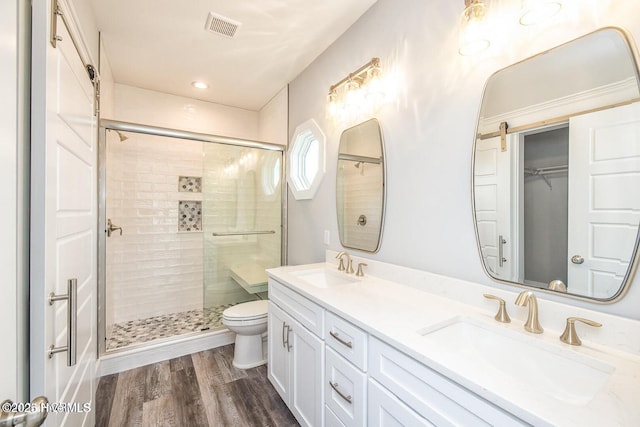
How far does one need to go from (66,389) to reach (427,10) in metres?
2.30

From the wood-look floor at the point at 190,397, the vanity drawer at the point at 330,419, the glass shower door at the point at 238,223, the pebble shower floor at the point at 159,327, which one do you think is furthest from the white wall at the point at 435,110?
the pebble shower floor at the point at 159,327

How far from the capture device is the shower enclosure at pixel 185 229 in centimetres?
268

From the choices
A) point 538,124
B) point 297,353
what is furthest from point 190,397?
point 538,124

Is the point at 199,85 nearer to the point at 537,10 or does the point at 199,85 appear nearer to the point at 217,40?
the point at 217,40

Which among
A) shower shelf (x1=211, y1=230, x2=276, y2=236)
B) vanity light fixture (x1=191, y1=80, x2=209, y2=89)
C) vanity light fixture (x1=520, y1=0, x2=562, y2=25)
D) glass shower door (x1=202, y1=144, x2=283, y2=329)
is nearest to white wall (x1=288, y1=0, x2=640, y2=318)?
vanity light fixture (x1=520, y1=0, x2=562, y2=25)

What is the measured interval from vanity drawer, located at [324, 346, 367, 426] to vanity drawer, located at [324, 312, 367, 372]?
0.03 metres

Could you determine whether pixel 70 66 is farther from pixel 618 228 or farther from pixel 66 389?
pixel 618 228

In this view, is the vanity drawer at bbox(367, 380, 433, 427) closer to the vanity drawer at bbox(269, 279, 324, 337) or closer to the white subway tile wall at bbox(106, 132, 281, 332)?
the vanity drawer at bbox(269, 279, 324, 337)

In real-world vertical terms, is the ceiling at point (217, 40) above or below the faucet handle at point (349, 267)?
above

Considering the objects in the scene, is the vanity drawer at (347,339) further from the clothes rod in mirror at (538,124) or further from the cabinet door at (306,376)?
the clothes rod in mirror at (538,124)

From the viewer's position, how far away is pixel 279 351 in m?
1.75

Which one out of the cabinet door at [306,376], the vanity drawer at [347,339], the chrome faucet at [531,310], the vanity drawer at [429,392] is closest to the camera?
the vanity drawer at [429,392]

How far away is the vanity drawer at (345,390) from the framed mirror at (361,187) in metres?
0.74

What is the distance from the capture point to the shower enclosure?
8.80ft
